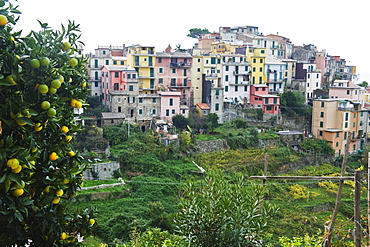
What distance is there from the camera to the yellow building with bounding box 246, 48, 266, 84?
3330 centimetres

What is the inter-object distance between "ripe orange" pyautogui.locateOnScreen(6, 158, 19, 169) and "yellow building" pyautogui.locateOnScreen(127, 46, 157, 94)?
25992 mm

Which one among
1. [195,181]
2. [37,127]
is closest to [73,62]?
[37,127]

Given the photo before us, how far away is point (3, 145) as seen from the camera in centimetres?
304

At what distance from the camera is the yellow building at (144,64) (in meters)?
28.8

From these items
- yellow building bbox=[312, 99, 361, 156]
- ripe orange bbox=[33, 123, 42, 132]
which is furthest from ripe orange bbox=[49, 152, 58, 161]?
yellow building bbox=[312, 99, 361, 156]

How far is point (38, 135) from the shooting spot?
11.4 ft

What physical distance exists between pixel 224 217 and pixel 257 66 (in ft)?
98.5

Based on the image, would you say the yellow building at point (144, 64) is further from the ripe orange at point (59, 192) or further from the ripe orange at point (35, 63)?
the ripe orange at point (35, 63)

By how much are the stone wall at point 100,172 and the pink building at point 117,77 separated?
299 inches

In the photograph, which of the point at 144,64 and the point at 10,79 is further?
the point at 144,64

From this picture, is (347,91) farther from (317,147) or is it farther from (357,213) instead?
(357,213)

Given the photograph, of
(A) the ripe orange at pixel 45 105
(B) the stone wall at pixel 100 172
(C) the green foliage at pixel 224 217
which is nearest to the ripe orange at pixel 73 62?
(A) the ripe orange at pixel 45 105

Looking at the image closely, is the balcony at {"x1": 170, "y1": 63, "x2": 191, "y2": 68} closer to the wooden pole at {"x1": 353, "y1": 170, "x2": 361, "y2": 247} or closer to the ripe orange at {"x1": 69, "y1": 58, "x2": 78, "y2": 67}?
the wooden pole at {"x1": 353, "y1": 170, "x2": 361, "y2": 247}

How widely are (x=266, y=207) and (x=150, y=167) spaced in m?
17.0
